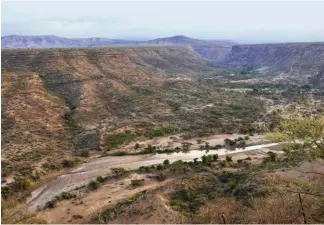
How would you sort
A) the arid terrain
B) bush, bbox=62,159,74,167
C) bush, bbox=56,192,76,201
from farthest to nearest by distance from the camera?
bush, bbox=62,159,74,167 → bush, bbox=56,192,76,201 → the arid terrain

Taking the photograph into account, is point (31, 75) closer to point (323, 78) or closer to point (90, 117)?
point (90, 117)

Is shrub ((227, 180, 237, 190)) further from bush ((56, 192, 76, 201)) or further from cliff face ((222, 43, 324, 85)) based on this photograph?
cliff face ((222, 43, 324, 85))

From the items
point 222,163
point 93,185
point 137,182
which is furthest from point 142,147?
point 93,185

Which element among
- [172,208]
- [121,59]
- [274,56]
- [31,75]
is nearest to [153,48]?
[274,56]

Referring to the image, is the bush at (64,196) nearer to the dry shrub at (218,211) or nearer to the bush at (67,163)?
the bush at (67,163)

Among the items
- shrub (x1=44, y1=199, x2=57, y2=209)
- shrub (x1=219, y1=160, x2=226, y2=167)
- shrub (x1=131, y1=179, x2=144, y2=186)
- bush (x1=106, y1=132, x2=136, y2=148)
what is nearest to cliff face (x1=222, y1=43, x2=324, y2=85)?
bush (x1=106, y1=132, x2=136, y2=148)

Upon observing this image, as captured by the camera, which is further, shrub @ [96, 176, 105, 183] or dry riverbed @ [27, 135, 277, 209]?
shrub @ [96, 176, 105, 183]

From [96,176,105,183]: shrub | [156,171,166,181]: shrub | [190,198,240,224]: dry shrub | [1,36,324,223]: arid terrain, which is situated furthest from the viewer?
[96,176,105,183]: shrub

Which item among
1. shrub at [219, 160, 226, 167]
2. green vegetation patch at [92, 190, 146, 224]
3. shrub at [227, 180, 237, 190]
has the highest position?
shrub at [227, 180, 237, 190]
